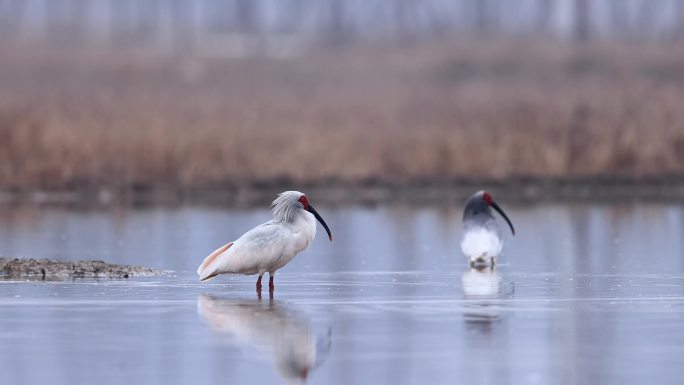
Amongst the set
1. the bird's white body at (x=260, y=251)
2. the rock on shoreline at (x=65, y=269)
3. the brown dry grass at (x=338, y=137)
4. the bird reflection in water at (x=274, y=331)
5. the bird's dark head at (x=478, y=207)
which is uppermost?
the brown dry grass at (x=338, y=137)

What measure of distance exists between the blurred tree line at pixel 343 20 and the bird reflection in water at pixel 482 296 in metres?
35.9

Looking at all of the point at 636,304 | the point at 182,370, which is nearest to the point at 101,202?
the point at 636,304

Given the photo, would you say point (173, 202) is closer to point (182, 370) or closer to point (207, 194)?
point (207, 194)

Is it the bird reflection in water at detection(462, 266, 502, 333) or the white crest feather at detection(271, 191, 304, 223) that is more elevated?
A: the white crest feather at detection(271, 191, 304, 223)

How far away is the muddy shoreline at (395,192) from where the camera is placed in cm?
2406

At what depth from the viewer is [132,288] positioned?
12.6m

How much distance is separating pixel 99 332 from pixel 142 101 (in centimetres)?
2041

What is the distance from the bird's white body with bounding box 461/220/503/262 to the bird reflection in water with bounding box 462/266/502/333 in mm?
124

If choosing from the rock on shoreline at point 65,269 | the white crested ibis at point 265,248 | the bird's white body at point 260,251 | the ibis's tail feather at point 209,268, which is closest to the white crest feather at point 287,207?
the white crested ibis at point 265,248

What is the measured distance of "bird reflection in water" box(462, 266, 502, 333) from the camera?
10387 mm

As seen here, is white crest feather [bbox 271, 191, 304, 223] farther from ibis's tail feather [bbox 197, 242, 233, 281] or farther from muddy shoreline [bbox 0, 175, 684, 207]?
muddy shoreline [bbox 0, 175, 684, 207]

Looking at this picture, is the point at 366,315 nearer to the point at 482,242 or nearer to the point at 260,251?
the point at 260,251

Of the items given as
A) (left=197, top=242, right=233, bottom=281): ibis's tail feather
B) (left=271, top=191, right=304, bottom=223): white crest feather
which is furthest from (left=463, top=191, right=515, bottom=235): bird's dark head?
(left=197, top=242, right=233, bottom=281): ibis's tail feather

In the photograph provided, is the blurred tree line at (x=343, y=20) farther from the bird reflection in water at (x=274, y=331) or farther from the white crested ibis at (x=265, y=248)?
the bird reflection in water at (x=274, y=331)
